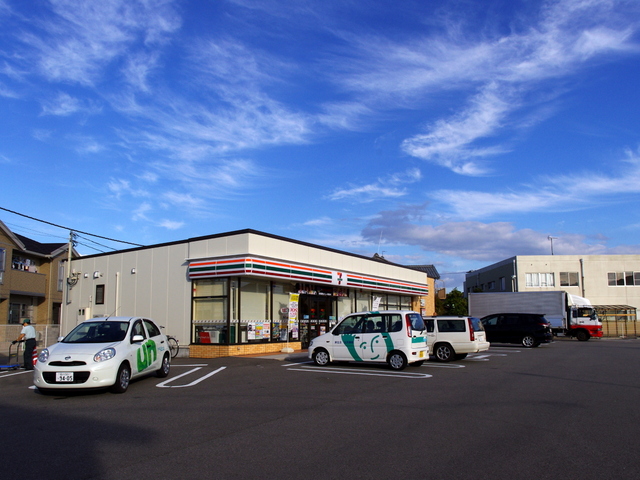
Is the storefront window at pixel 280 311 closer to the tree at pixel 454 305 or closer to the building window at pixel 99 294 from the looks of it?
the building window at pixel 99 294

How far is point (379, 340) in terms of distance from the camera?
15156 millimetres

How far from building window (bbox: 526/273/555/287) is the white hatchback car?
4897 cm

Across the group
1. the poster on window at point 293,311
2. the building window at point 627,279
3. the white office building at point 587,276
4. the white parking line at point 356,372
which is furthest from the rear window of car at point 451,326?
the building window at point 627,279

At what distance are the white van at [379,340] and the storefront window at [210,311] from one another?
4965 mm

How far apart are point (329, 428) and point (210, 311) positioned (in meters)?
13.3

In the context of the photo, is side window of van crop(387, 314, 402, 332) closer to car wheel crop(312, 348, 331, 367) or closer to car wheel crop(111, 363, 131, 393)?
car wheel crop(312, 348, 331, 367)

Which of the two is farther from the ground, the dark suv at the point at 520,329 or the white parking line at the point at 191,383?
the dark suv at the point at 520,329

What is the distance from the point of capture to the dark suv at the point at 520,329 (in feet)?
87.6

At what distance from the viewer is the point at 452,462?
19.4 feet

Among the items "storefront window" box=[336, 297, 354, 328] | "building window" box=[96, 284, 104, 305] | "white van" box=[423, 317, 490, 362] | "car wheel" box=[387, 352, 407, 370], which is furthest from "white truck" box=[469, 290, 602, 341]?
"building window" box=[96, 284, 104, 305]

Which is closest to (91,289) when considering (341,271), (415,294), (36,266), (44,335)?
(44,335)

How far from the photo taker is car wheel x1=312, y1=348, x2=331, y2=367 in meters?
16.2

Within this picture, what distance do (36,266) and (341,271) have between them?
1787 cm

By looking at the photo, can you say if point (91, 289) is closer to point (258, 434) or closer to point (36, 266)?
point (36, 266)
